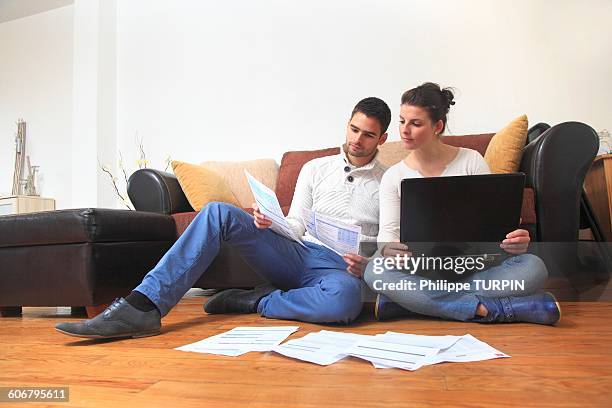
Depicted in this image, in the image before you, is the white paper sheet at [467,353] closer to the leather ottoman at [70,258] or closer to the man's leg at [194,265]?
the man's leg at [194,265]

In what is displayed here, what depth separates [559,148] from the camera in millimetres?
1778

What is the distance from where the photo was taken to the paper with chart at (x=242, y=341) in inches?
45.4

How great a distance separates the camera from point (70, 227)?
5.90 feet

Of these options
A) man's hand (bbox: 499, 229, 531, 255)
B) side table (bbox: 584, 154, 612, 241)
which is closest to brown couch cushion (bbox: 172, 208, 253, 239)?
man's hand (bbox: 499, 229, 531, 255)

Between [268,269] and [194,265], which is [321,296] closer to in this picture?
[268,269]

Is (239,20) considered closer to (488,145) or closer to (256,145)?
(256,145)

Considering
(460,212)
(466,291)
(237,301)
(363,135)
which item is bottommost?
(237,301)

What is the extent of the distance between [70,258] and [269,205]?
2.90 ft

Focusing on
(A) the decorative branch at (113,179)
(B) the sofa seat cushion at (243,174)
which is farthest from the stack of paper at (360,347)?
(A) the decorative branch at (113,179)

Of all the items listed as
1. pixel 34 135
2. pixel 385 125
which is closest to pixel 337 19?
pixel 385 125

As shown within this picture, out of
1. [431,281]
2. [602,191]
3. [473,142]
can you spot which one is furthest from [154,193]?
[602,191]

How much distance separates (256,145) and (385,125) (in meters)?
1.68

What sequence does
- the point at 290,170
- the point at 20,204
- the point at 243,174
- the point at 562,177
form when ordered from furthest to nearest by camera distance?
the point at 20,204 → the point at 243,174 → the point at 290,170 → the point at 562,177

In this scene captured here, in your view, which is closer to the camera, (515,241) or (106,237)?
(515,241)
